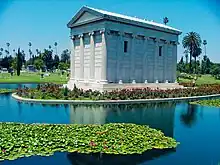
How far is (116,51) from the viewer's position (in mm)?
36156

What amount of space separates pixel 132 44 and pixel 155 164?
29.9m

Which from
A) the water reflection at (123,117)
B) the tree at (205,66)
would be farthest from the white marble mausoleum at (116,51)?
the tree at (205,66)

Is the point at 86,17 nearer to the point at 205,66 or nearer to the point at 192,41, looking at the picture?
the point at 192,41

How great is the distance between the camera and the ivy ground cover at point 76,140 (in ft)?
33.7

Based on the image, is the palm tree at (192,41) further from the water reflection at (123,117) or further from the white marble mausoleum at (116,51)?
the water reflection at (123,117)

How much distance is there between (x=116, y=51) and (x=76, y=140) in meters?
25.7

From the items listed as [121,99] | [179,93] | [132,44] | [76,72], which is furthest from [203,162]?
[76,72]

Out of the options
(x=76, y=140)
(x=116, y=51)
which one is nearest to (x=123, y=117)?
(x=76, y=140)

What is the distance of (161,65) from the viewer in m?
43.6

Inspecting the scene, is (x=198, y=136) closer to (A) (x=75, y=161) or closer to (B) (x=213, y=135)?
(B) (x=213, y=135)

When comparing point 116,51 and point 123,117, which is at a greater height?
point 116,51

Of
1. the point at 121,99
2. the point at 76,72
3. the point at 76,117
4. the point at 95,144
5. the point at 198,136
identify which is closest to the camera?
the point at 95,144

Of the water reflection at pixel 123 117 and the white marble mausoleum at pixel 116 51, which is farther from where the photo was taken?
the white marble mausoleum at pixel 116 51

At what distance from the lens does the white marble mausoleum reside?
34.9 meters
